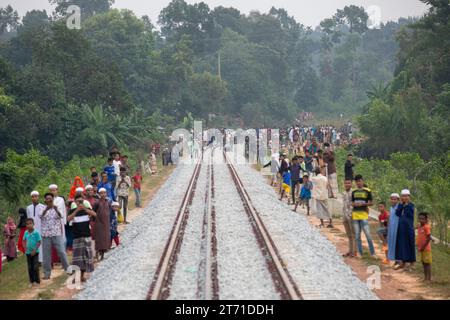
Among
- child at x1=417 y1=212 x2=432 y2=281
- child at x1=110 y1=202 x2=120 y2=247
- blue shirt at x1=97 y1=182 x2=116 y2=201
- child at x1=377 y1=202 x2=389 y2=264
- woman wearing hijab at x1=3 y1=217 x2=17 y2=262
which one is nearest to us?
child at x1=417 y1=212 x2=432 y2=281

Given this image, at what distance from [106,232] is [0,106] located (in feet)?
78.6

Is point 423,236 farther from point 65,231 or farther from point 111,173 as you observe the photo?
point 111,173

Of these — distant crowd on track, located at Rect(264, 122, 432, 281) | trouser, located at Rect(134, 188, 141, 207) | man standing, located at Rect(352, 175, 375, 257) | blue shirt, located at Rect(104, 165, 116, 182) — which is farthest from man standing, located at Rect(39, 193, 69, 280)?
trouser, located at Rect(134, 188, 141, 207)

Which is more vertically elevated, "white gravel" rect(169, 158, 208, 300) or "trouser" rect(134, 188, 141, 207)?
"trouser" rect(134, 188, 141, 207)

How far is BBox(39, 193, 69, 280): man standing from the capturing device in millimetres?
15148

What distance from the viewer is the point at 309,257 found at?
16297mm

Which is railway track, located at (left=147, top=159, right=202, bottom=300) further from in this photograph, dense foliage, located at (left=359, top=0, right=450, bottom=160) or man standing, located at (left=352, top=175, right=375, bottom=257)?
dense foliage, located at (left=359, top=0, right=450, bottom=160)

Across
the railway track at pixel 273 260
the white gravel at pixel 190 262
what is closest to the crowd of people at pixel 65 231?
the white gravel at pixel 190 262

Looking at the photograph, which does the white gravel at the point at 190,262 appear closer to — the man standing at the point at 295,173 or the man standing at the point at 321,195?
the man standing at the point at 295,173

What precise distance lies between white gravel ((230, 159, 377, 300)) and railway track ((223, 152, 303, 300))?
14 cm

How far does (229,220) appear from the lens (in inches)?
846

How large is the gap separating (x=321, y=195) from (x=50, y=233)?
8133 millimetres
